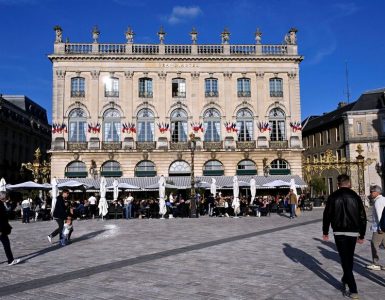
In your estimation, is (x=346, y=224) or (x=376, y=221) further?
(x=376, y=221)

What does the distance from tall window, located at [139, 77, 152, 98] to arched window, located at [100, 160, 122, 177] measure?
21.5ft

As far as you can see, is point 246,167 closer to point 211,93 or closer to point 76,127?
point 211,93

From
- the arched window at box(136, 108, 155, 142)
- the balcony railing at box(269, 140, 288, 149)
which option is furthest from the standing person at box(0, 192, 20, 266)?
the balcony railing at box(269, 140, 288, 149)

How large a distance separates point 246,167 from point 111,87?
44.9 feet

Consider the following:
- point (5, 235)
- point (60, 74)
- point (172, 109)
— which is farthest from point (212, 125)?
point (5, 235)

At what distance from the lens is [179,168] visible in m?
36.2

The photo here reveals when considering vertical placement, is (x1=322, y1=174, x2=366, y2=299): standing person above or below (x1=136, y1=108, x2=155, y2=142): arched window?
below

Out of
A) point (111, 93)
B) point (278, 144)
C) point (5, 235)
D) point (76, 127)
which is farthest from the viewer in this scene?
point (278, 144)

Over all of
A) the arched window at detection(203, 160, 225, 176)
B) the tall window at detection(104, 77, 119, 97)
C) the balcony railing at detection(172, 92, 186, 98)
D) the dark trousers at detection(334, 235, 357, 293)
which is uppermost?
the tall window at detection(104, 77, 119, 97)

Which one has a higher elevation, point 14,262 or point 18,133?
point 18,133

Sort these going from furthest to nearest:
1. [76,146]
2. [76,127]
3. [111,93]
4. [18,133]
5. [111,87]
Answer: [18,133] → [111,87] → [111,93] → [76,127] → [76,146]

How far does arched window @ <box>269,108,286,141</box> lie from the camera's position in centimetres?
3753

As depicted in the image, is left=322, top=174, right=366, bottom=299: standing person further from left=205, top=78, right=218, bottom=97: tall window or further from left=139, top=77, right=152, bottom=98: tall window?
left=139, top=77, right=152, bottom=98: tall window

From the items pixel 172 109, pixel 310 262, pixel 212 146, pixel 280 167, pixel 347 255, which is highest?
pixel 172 109
